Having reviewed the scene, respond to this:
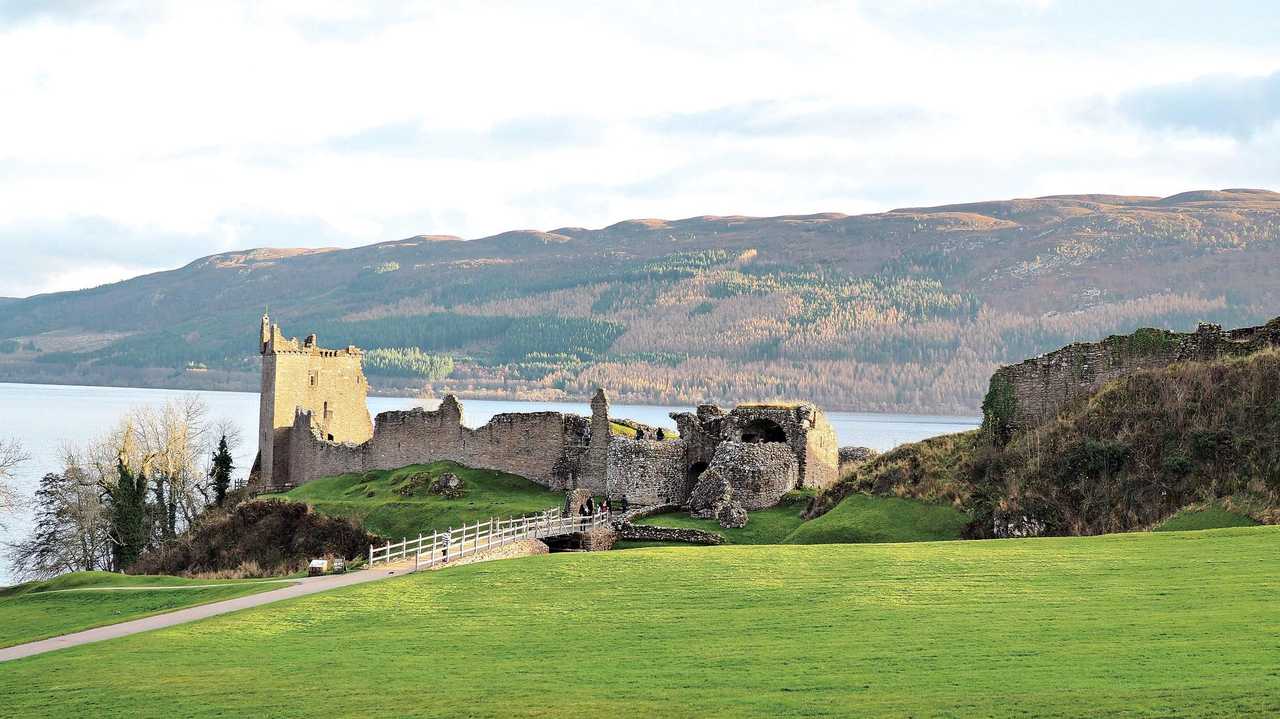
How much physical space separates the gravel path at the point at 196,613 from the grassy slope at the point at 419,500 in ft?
67.4

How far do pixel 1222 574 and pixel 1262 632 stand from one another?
16.3ft

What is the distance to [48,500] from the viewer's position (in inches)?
2758

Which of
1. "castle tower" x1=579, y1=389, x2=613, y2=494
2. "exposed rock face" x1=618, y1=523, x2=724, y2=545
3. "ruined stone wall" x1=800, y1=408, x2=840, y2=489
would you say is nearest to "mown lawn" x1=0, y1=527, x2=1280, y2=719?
"exposed rock face" x1=618, y1=523, x2=724, y2=545

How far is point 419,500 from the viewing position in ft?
203

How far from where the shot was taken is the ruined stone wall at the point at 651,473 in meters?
55.8

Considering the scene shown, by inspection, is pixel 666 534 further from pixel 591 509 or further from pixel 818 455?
pixel 818 455

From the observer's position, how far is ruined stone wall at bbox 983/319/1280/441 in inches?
1518

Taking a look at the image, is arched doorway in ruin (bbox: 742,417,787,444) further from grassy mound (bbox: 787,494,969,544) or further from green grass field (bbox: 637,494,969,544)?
grassy mound (bbox: 787,494,969,544)

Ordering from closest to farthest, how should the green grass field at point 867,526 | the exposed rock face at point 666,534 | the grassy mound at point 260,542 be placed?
the green grass field at point 867,526
the exposed rock face at point 666,534
the grassy mound at point 260,542

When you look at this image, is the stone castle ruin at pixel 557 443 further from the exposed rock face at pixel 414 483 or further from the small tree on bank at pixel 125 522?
the small tree on bank at pixel 125 522

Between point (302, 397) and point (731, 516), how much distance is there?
3974 cm

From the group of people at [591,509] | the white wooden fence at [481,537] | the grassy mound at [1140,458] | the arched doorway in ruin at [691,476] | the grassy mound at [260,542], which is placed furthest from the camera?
the grassy mound at [260,542]

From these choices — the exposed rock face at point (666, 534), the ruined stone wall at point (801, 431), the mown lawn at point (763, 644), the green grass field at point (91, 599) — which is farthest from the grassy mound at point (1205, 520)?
the green grass field at point (91, 599)

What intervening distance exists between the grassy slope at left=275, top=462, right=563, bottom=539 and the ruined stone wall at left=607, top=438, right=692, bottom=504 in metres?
3.61
